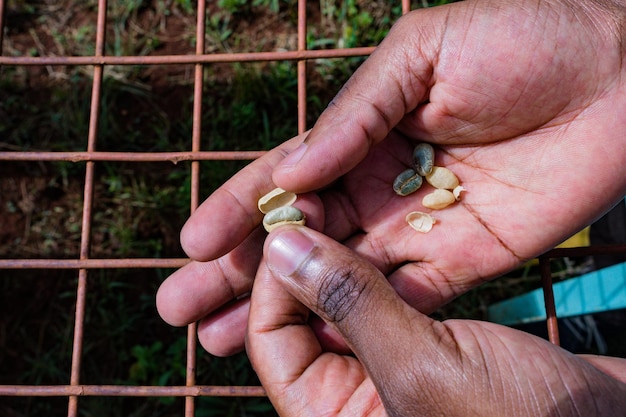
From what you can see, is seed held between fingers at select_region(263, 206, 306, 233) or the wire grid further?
the wire grid

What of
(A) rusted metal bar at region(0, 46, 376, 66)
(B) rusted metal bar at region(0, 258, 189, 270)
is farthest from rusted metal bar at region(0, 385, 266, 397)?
(A) rusted metal bar at region(0, 46, 376, 66)

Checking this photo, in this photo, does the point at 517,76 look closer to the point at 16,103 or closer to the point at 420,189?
the point at 420,189

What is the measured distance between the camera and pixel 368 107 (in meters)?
1.43

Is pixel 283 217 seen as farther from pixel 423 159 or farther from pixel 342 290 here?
pixel 423 159

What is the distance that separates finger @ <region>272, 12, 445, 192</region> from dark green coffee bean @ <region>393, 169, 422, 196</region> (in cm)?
14

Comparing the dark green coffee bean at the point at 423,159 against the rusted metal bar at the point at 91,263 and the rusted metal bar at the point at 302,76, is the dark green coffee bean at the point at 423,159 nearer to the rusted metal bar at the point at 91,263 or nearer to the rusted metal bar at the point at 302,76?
the rusted metal bar at the point at 302,76

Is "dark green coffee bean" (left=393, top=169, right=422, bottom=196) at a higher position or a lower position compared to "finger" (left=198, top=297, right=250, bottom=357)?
higher

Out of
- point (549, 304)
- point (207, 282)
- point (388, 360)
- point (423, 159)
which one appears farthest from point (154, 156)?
point (549, 304)

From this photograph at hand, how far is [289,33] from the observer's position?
2.64m

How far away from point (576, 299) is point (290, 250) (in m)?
1.35

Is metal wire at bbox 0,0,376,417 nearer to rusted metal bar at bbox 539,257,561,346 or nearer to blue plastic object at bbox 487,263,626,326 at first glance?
rusted metal bar at bbox 539,257,561,346

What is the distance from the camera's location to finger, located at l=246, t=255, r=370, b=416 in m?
1.38

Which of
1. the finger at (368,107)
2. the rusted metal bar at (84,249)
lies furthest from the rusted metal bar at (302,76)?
the rusted metal bar at (84,249)

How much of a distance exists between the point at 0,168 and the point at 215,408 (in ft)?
4.36
